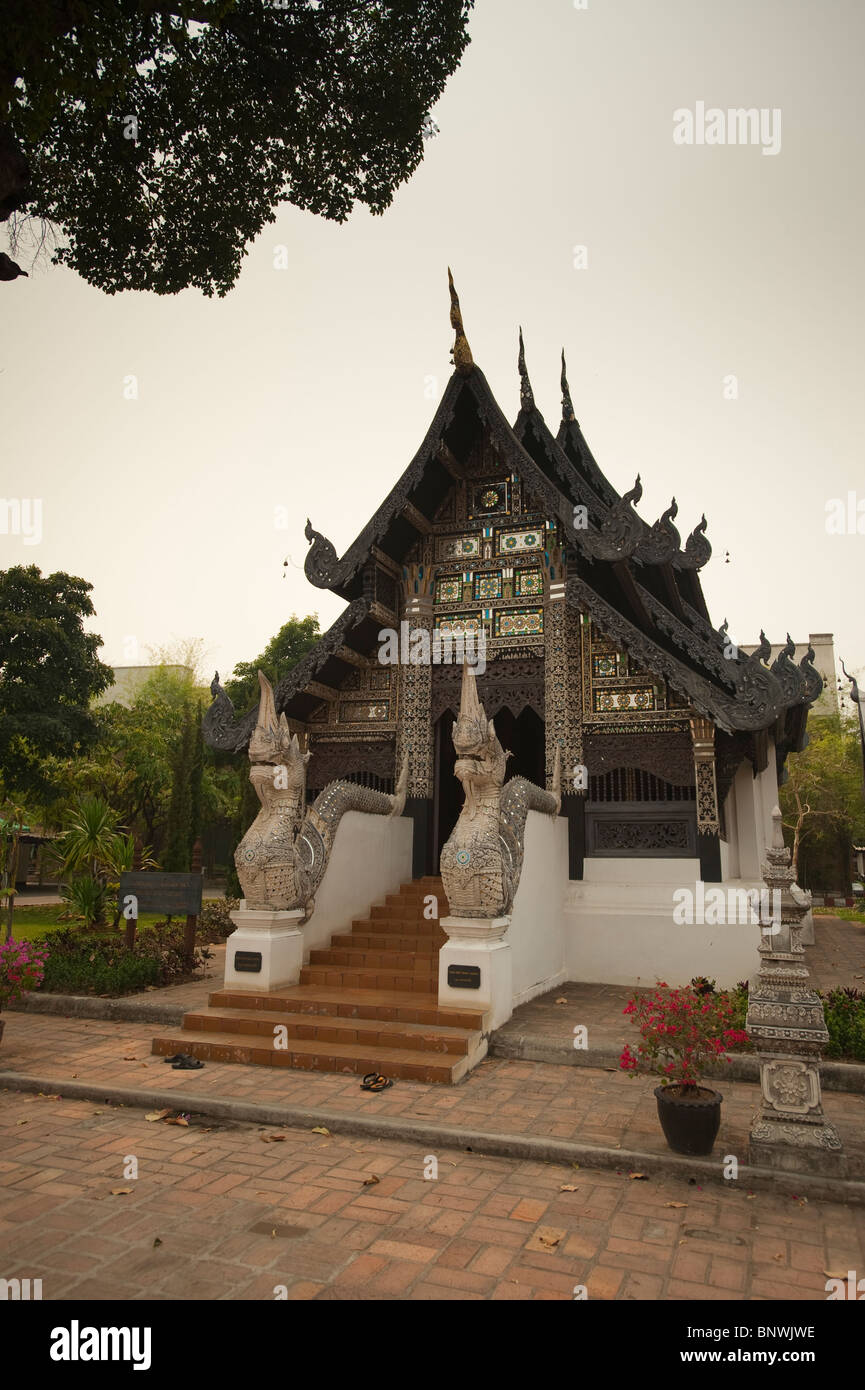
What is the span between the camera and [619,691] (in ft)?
32.3

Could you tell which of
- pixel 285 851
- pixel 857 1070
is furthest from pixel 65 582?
pixel 857 1070

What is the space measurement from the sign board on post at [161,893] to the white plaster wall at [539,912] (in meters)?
3.73

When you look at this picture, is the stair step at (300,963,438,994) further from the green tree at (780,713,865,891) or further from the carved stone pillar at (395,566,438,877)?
the green tree at (780,713,865,891)

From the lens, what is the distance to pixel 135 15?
5590 millimetres

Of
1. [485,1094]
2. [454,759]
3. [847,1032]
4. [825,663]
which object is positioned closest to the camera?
[485,1094]

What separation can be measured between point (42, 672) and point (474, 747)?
45.6ft

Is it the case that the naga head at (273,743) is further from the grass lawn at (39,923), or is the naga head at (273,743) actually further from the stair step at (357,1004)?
the grass lawn at (39,923)

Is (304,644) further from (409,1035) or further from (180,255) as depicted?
(409,1035)

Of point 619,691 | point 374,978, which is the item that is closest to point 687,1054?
point 374,978

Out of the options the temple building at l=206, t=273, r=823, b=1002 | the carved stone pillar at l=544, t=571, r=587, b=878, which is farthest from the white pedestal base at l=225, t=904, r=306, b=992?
the carved stone pillar at l=544, t=571, r=587, b=878

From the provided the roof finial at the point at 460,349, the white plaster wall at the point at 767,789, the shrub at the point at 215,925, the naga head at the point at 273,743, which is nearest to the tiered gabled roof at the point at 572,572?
the roof finial at the point at 460,349

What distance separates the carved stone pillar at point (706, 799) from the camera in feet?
29.8

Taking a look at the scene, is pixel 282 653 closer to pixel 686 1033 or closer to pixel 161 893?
pixel 161 893
